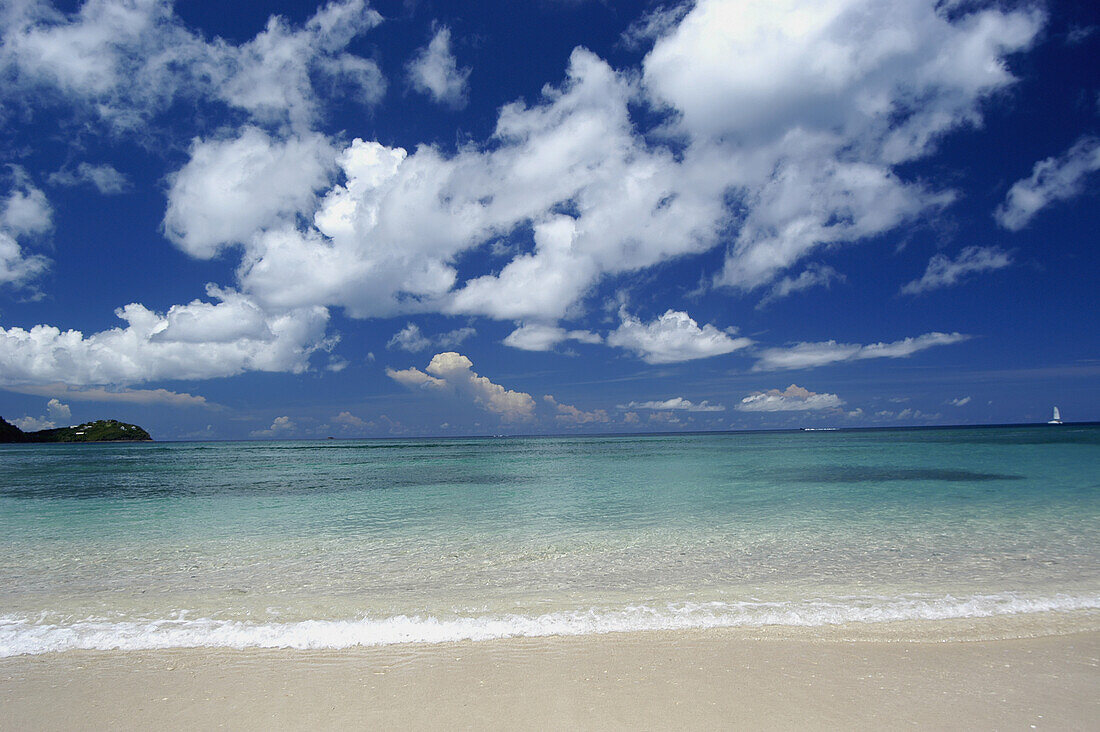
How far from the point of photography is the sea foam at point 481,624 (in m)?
6.66

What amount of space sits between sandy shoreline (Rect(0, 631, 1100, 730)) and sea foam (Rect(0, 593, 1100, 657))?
0.94 feet

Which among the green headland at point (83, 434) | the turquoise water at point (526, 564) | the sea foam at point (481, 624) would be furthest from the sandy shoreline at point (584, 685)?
the green headland at point (83, 434)

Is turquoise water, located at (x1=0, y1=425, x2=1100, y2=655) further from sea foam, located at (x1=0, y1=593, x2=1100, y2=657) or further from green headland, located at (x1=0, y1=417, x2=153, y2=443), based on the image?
green headland, located at (x1=0, y1=417, x2=153, y2=443)

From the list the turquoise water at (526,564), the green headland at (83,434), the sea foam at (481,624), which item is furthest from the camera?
the green headland at (83,434)

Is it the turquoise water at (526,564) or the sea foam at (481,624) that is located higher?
the sea foam at (481,624)

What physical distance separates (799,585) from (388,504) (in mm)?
15430

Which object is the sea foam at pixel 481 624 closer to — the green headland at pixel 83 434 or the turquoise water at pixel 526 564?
the turquoise water at pixel 526 564

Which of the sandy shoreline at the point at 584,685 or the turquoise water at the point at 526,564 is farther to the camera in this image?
the turquoise water at the point at 526,564

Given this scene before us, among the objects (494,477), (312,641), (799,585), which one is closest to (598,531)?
(799,585)

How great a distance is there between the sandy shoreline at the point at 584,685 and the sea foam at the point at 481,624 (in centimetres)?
29

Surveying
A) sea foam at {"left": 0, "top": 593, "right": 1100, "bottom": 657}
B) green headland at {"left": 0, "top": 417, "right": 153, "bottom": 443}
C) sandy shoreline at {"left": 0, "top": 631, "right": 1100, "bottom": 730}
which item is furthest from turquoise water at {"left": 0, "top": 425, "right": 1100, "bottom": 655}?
green headland at {"left": 0, "top": 417, "right": 153, "bottom": 443}

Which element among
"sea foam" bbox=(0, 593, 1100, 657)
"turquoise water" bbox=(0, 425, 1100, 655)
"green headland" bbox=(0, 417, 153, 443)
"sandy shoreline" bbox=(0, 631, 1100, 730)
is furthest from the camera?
"green headland" bbox=(0, 417, 153, 443)

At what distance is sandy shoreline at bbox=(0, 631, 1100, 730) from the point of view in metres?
4.75

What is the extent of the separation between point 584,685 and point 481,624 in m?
2.14
